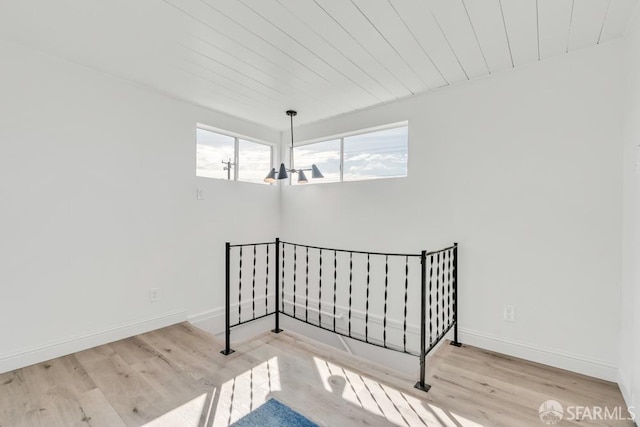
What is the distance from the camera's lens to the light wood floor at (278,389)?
5.66ft

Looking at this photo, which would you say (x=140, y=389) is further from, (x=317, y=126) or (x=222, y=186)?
(x=317, y=126)

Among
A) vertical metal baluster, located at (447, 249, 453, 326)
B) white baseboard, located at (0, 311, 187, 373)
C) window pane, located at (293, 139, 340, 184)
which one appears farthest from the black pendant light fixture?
white baseboard, located at (0, 311, 187, 373)

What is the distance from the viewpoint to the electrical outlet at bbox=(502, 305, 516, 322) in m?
2.48

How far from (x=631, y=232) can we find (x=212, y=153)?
383 centimetres

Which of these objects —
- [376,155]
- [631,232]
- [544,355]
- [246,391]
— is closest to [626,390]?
[544,355]

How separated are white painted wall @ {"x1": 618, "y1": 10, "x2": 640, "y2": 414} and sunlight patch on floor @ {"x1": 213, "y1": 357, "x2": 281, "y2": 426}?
→ 215cm

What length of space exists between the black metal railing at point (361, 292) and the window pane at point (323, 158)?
97 centimetres

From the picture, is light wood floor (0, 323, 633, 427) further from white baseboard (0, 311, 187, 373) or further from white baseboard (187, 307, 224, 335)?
white baseboard (187, 307, 224, 335)

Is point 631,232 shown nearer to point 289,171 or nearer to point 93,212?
point 289,171

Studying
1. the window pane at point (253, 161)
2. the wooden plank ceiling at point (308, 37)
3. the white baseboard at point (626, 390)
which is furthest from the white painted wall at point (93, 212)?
the white baseboard at point (626, 390)

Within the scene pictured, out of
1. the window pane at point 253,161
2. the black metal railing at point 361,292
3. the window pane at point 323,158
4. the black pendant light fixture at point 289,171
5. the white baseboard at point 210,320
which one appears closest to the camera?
the black metal railing at point 361,292

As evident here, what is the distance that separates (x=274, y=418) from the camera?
5.59ft

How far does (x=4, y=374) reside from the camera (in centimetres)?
214

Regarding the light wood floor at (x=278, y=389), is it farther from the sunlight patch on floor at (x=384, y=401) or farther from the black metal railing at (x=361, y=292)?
the black metal railing at (x=361, y=292)
